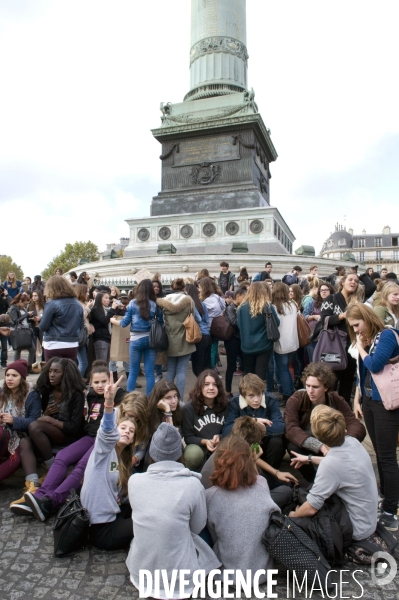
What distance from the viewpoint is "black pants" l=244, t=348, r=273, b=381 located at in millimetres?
6641

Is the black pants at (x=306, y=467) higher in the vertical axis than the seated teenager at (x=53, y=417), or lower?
lower

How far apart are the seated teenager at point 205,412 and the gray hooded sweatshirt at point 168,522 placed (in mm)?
1381

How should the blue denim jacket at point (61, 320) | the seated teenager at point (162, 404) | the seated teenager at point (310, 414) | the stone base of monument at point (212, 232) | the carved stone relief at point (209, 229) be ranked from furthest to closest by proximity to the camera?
the carved stone relief at point (209, 229)
the stone base of monument at point (212, 232)
the blue denim jacket at point (61, 320)
the seated teenager at point (162, 404)
the seated teenager at point (310, 414)

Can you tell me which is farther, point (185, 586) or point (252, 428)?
point (252, 428)

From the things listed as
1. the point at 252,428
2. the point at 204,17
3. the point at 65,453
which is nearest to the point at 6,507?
the point at 65,453

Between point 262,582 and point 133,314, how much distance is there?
4166 millimetres

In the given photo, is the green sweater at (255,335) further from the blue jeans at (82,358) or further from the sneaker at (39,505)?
the sneaker at (39,505)

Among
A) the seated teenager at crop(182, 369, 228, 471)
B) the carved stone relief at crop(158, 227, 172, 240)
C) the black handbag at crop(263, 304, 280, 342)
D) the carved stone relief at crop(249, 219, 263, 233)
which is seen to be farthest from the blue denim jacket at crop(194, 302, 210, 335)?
the carved stone relief at crop(158, 227, 172, 240)

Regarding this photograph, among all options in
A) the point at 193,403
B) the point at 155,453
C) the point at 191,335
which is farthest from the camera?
the point at 191,335

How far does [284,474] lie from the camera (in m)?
4.41

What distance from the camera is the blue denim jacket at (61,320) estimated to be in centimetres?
639

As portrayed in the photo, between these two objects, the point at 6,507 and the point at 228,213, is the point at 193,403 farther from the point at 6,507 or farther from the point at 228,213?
the point at 228,213

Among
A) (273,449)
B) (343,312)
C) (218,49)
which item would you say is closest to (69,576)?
(273,449)

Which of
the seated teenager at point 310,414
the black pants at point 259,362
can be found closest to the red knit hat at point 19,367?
the seated teenager at point 310,414
